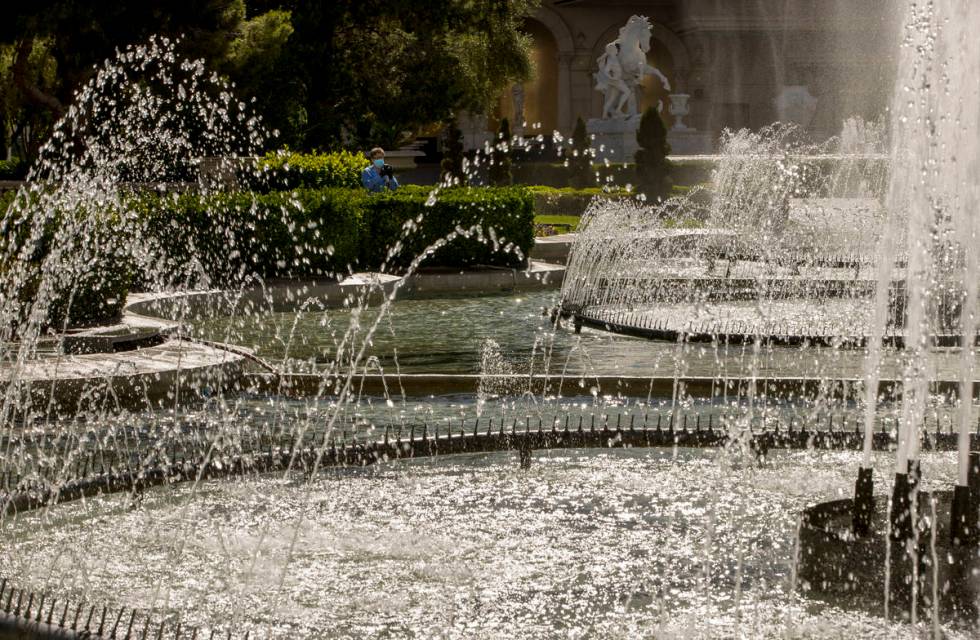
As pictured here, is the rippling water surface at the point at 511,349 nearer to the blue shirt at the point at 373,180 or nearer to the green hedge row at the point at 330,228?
the green hedge row at the point at 330,228

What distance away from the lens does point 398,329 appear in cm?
1418

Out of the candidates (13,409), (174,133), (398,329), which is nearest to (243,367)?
(13,409)

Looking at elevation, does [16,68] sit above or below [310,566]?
above

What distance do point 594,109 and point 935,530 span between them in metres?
46.9

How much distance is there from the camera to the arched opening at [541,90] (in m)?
54.8

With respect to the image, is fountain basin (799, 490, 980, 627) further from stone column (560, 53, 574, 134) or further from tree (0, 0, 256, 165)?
stone column (560, 53, 574, 134)

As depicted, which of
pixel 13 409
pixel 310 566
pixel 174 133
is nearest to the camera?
pixel 310 566

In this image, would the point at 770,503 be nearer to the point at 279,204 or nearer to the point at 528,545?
the point at 528,545

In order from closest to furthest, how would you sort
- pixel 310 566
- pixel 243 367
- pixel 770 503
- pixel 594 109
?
pixel 310 566 → pixel 770 503 → pixel 243 367 → pixel 594 109

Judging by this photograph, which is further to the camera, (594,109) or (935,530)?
(594,109)

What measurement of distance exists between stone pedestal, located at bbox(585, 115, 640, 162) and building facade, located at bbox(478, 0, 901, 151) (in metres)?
9.15

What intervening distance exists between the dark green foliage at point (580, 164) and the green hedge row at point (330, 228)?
15.7 meters

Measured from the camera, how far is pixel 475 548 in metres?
6.39

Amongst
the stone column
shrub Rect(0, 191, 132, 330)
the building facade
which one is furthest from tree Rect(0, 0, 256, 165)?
the stone column
